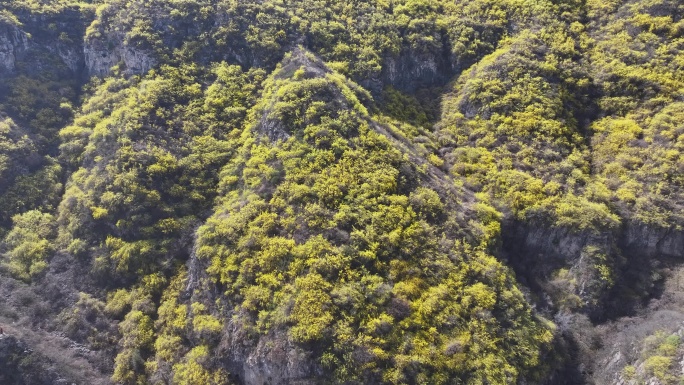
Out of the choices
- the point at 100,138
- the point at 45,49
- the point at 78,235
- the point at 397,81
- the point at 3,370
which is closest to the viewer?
the point at 3,370

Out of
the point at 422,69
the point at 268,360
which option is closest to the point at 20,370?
the point at 268,360

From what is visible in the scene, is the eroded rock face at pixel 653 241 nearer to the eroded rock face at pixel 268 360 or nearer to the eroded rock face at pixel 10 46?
the eroded rock face at pixel 268 360

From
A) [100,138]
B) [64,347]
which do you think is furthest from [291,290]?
[100,138]

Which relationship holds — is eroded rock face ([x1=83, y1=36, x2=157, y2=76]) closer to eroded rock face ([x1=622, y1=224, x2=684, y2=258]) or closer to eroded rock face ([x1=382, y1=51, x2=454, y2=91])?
eroded rock face ([x1=382, y1=51, x2=454, y2=91])

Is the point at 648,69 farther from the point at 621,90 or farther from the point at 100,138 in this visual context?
the point at 100,138

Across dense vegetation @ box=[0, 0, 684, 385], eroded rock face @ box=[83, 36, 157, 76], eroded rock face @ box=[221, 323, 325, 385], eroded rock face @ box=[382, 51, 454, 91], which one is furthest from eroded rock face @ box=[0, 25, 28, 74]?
eroded rock face @ box=[382, 51, 454, 91]

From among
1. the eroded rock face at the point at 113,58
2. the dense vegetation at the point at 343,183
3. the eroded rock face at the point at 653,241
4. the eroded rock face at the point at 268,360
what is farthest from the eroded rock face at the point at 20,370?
the eroded rock face at the point at 653,241
